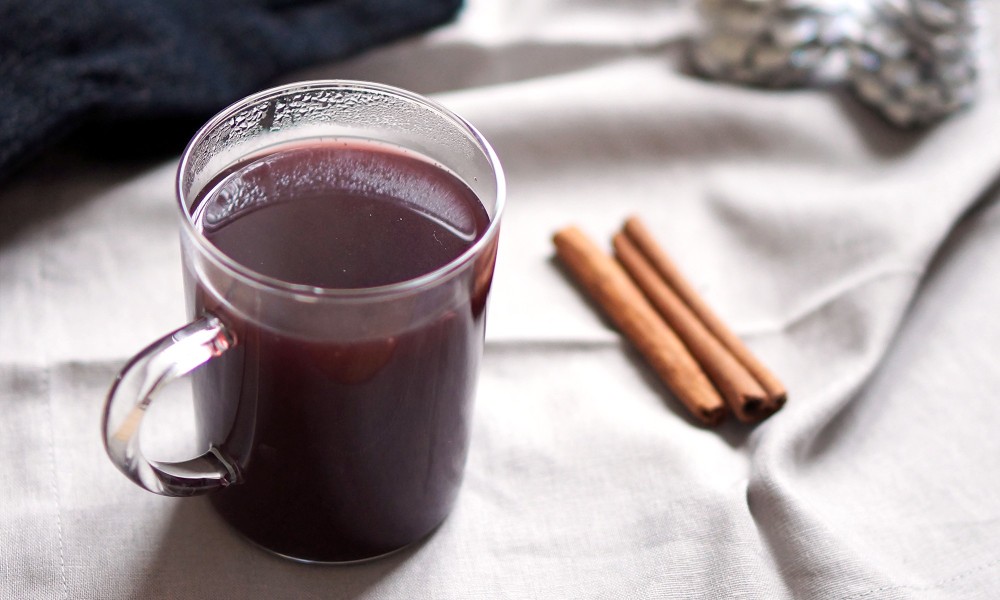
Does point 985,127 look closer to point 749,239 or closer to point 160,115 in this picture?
point 749,239

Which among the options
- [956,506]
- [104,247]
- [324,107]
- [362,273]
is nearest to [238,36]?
[104,247]

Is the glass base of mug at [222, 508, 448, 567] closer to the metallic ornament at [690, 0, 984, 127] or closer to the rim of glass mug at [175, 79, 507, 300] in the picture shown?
the rim of glass mug at [175, 79, 507, 300]

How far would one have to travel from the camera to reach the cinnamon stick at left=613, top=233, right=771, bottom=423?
0.93 meters

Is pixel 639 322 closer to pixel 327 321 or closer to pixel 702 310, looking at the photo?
pixel 702 310

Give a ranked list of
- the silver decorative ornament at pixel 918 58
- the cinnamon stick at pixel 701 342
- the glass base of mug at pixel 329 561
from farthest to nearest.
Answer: the silver decorative ornament at pixel 918 58 → the cinnamon stick at pixel 701 342 → the glass base of mug at pixel 329 561

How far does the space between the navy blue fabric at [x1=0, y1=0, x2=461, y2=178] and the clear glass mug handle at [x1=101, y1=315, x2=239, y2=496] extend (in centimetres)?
45

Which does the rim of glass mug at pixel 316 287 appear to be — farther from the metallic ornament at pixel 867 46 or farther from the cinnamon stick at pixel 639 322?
the metallic ornament at pixel 867 46

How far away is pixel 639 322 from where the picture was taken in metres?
A: 1.00

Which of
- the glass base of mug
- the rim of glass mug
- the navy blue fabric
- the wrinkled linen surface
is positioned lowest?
the glass base of mug

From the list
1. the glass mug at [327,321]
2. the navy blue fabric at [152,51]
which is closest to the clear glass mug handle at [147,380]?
the glass mug at [327,321]

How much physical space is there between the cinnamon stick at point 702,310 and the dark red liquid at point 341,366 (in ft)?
1.05

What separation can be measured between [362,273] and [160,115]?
490 millimetres

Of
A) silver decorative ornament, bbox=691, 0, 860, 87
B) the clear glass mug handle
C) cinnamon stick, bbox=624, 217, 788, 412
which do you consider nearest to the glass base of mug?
the clear glass mug handle

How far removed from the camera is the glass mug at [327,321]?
63 cm
